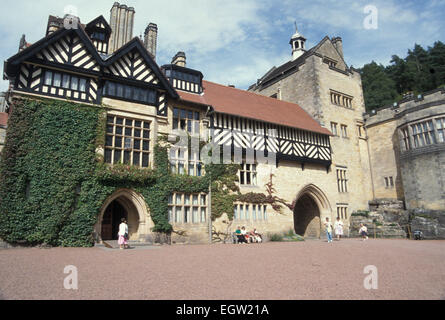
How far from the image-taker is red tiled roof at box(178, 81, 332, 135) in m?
17.3

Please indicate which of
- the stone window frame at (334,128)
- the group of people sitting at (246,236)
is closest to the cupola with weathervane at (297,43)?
the stone window frame at (334,128)

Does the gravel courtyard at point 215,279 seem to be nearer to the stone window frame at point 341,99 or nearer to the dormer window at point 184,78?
the dormer window at point 184,78

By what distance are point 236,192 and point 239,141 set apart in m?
2.90

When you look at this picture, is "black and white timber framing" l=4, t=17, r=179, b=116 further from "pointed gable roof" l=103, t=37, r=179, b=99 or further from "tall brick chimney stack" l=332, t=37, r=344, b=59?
"tall brick chimney stack" l=332, t=37, r=344, b=59

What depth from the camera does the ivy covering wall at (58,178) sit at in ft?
36.0

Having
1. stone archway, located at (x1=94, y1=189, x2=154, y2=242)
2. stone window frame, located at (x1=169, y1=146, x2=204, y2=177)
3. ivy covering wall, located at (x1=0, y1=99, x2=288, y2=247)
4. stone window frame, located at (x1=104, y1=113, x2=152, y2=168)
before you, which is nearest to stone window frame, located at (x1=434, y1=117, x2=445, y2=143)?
stone window frame, located at (x1=169, y1=146, x2=204, y2=177)

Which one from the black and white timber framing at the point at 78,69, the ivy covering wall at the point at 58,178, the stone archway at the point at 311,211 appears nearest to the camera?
the ivy covering wall at the point at 58,178

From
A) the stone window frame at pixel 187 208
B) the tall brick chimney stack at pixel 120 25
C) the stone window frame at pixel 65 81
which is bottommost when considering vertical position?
the stone window frame at pixel 187 208

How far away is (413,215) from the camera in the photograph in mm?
18953

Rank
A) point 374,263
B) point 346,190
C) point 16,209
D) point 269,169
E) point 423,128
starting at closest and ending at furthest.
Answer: point 374,263, point 16,209, point 269,169, point 423,128, point 346,190

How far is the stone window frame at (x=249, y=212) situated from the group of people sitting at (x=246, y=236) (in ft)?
2.17
